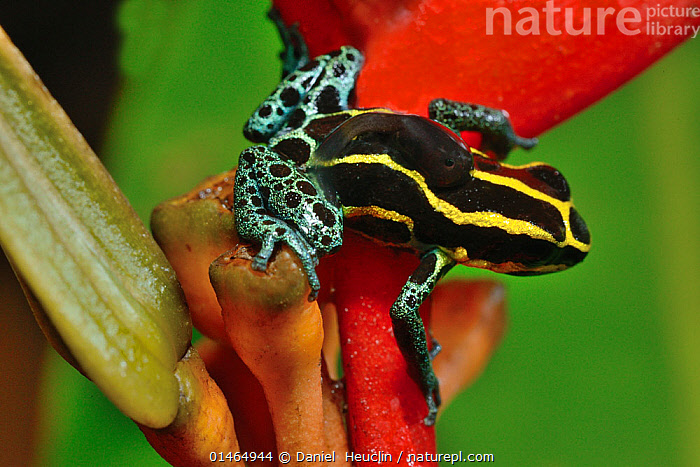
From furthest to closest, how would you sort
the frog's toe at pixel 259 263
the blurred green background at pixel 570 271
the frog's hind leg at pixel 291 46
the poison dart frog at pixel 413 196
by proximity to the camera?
the blurred green background at pixel 570 271
the frog's hind leg at pixel 291 46
the poison dart frog at pixel 413 196
the frog's toe at pixel 259 263

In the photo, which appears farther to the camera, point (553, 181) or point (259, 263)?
point (553, 181)

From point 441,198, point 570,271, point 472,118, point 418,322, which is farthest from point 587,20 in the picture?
point 570,271

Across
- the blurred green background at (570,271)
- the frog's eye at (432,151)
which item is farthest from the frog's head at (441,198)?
the blurred green background at (570,271)

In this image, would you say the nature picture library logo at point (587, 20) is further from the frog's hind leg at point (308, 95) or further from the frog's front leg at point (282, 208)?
the frog's front leg at point (282, 208)

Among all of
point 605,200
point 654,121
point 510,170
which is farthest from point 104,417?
point 654,121

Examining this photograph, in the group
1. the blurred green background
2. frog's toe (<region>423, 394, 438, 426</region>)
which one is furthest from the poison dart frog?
the blurred green background

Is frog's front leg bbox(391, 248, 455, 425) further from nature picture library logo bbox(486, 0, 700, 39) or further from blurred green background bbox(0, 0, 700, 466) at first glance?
blurred green background bbox(0, 0, 700, 466)

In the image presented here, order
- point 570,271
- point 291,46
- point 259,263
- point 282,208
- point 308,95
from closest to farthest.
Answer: point 259,263, point 282,208, point 308,95, point 291,46, point 570,271

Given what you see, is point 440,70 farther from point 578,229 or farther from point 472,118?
point 578,229
